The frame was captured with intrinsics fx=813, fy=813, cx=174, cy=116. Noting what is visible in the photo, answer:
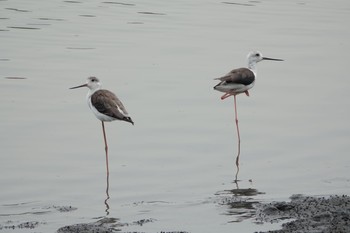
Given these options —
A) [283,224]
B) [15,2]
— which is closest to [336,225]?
[283,224]

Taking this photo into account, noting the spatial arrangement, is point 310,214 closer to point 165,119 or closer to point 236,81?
point 165,119

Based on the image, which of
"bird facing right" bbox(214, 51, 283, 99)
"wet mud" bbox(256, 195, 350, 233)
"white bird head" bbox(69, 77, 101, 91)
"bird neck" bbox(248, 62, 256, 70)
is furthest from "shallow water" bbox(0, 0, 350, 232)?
"white bird head" bbox(69, 77, 101, 91)

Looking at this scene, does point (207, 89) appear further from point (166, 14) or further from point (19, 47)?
point (166, 14)

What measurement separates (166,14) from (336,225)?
15525 millimetres

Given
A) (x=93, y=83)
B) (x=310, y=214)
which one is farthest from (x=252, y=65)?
(x=310, y=214)

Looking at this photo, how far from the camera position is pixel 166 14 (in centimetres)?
2252

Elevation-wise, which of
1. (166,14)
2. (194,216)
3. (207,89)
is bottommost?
(194,216)

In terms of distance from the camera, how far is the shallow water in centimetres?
933

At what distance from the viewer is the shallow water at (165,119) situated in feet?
30.6

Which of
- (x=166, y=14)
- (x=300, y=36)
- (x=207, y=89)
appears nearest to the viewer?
(x=207, y=89)

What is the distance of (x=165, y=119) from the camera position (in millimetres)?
12820

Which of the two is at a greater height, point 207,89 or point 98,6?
point 98,6

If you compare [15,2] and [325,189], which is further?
[15,2]

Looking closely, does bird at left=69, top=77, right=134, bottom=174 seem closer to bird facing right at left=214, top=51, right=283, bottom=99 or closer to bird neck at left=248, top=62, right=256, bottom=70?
bird facing right at left=214, top=51, right=283, bottom=99
